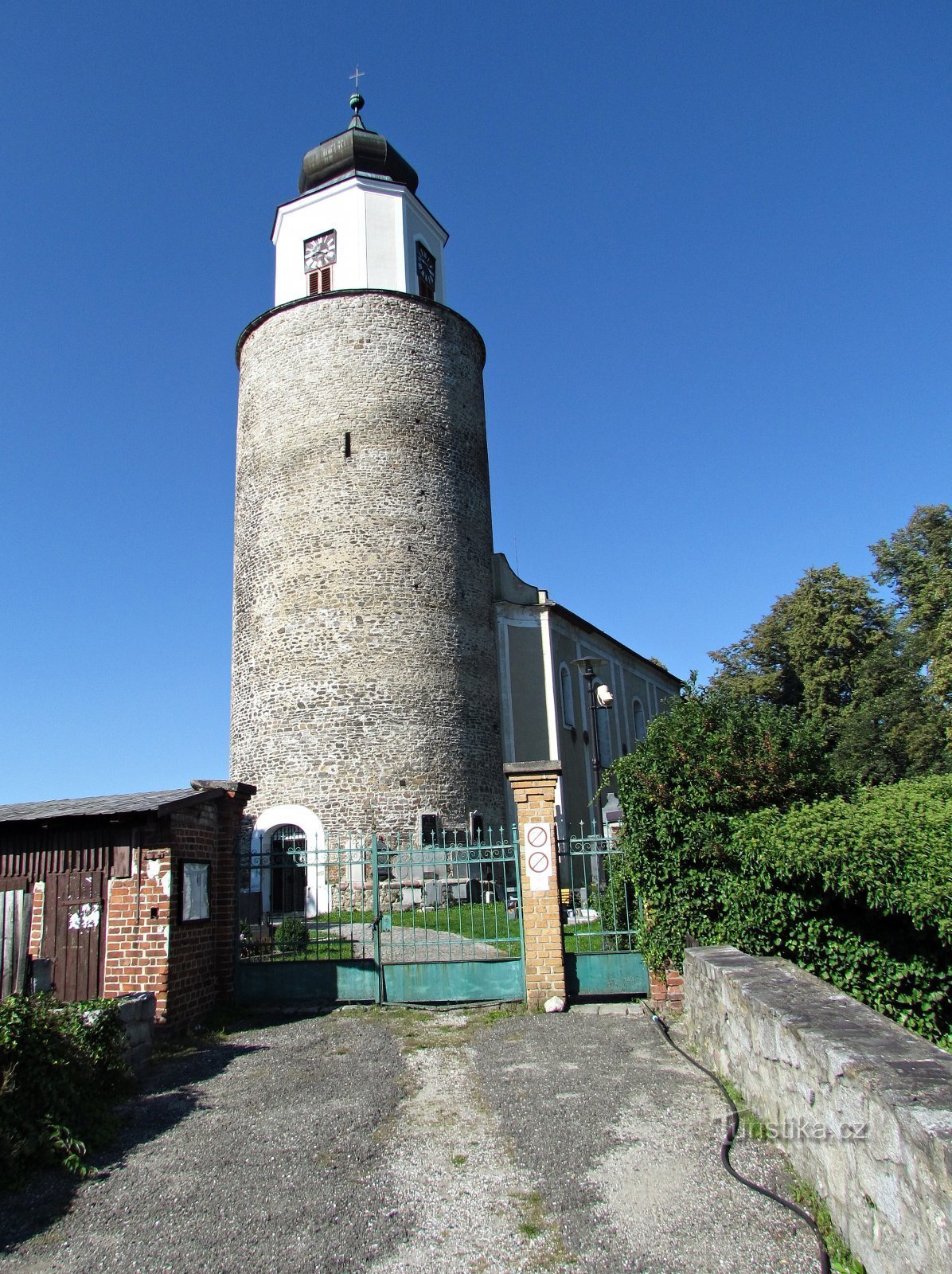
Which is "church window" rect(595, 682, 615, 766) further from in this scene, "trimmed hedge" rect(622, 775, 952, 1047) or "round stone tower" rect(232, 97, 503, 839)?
"trimmed hedge" rect(622, 775, 952, 1047)

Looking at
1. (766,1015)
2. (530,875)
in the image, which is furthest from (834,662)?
(766,1015)

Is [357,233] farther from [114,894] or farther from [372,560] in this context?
[114,894]

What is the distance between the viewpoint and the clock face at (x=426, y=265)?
2548 cm

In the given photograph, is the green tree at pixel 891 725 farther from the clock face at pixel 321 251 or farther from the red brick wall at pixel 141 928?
the red brick wall at pixel 141 928

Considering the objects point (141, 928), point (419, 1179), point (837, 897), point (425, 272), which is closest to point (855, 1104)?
point (419, 1179)

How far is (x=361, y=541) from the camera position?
854 inches

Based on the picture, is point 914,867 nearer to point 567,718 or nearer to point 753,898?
point 753,898

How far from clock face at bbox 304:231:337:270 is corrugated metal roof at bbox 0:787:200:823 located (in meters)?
19.3

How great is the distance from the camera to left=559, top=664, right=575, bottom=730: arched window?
26106 millimetres

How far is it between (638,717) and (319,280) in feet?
67.5

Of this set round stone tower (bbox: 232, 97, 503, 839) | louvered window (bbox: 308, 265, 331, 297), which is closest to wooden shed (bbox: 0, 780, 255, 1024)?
round stone tower (bbox: 232, 97, 503, 839)

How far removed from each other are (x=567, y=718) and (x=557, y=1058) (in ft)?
63.2

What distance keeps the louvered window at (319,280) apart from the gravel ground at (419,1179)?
22.1 metres

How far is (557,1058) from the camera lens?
24.1 feet
